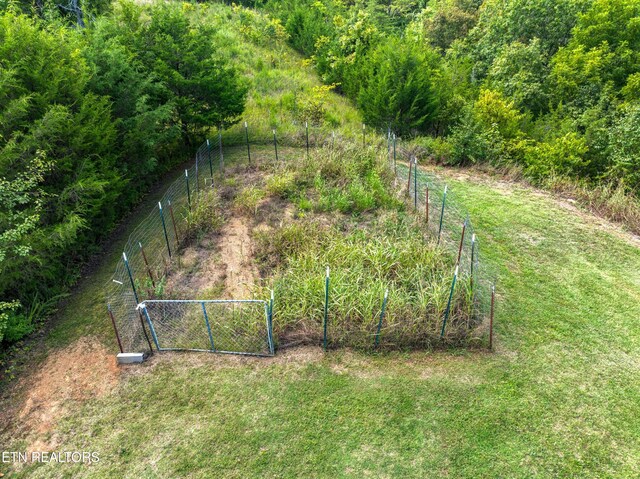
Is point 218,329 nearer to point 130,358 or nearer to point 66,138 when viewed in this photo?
point 130,358

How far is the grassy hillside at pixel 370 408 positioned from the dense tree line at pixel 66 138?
0.87m

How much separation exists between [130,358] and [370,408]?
301 cm

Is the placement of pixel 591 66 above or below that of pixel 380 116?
above

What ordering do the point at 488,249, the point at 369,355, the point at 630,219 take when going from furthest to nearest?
the point at 630,219 → the point at 488,249 → the point at 369,355

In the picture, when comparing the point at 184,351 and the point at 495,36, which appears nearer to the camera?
the point at 184,351

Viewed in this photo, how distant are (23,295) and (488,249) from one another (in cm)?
747

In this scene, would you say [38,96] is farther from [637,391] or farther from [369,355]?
[637,391]

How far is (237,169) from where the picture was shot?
966 cm

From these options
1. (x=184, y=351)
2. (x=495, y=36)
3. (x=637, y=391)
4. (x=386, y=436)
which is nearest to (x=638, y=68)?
(x=495, y=36)

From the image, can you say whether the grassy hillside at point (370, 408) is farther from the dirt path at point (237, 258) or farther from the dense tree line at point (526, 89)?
the dense tree line at point (526, 89)

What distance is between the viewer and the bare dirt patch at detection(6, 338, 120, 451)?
13.9ft

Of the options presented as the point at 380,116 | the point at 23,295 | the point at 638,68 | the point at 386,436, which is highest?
the point at 638,68

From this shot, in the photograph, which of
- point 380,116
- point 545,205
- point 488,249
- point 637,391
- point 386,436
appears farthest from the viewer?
point 380,116

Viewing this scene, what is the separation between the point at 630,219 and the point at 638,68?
→ 5536 millimetres
